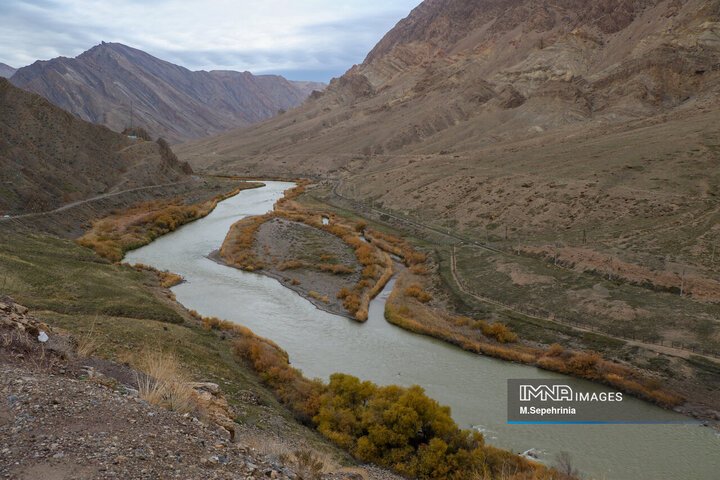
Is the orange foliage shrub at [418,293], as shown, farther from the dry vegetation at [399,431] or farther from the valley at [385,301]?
the dry vegetation at [399,431]

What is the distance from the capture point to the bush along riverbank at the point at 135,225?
4328 centimetres

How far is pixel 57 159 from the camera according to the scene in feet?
202

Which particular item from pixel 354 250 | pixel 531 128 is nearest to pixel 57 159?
pixel 354 250

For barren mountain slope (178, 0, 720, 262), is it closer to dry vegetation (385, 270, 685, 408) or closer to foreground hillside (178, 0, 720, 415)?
foreground hillside (178, 0, 720, 415)

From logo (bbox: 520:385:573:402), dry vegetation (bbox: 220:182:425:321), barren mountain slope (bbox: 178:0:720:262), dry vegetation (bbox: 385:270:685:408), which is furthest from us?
barren mountain slope (bbox: 178:0:720:262)

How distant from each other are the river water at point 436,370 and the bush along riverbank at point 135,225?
9.12 feet

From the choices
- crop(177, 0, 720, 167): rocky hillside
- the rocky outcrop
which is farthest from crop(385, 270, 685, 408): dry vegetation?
crop(177, 0, 720, 167): rocky hillside

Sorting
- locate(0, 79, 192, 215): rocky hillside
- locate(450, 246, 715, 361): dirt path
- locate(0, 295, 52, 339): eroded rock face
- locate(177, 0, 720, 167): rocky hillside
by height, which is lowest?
locate(450, 246, 715, 361): dirt path

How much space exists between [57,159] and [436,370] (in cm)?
6118

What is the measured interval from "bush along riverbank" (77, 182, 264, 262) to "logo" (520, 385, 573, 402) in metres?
35.2

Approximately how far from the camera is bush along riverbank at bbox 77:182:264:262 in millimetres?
43281

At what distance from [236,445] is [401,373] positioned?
16.1 m

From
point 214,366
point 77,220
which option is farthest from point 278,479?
point 77,220

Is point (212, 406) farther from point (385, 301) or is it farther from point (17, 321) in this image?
point (385, 301)
